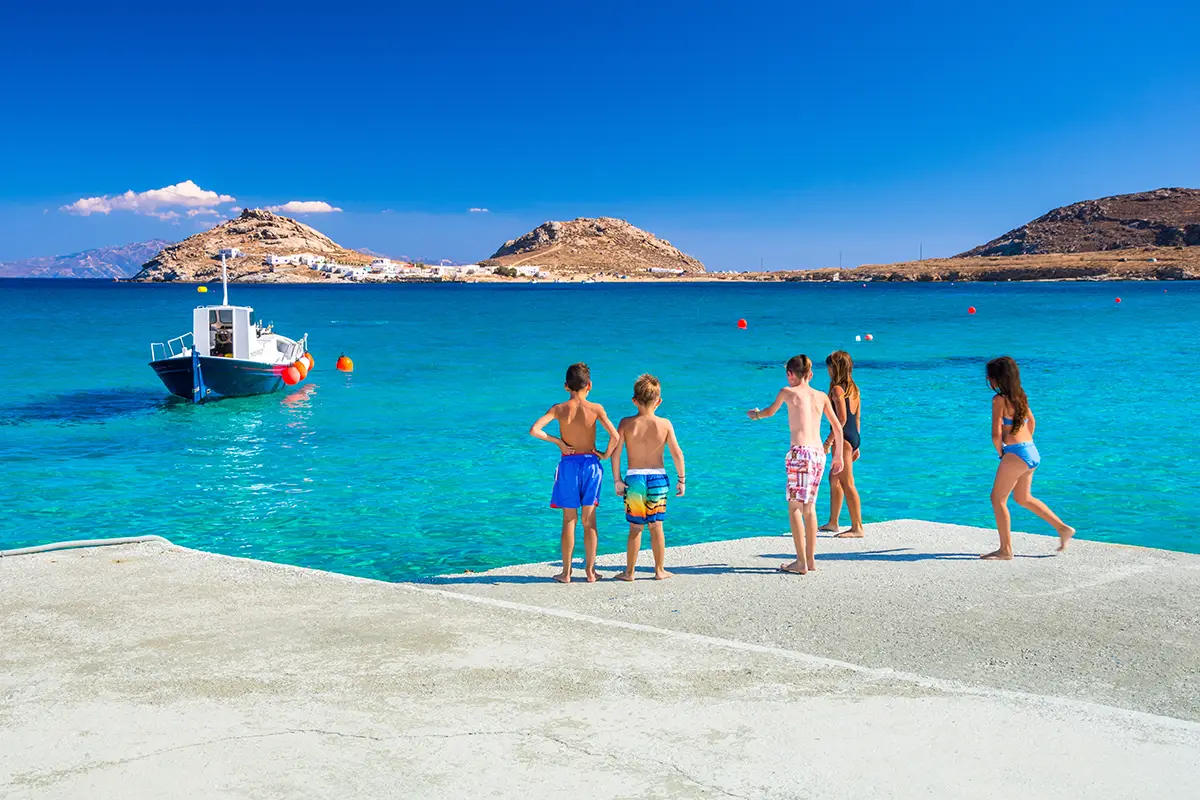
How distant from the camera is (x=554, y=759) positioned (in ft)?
14.3

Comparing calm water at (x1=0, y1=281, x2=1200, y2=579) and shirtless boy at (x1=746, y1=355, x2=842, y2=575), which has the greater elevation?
shirtless boy at (x1=746, y1=355, x2=842, y2=575)

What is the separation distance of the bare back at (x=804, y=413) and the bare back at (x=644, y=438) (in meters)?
1.14

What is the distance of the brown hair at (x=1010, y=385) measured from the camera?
8.33 m

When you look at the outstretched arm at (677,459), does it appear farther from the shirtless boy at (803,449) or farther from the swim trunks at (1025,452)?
the swim trunks at (1025,452)

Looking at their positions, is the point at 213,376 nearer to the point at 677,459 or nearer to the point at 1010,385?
the point at 677,459

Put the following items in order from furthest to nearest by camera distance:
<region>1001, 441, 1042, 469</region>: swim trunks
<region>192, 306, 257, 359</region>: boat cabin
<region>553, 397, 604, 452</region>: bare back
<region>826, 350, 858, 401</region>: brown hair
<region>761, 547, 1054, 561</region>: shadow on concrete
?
1. <region>192, 306, 257, 359</region>: boat cabin
2. <region>826, 350, 858, 401</region>: brown hair
3. <region>761, 547, 1054, 561</region>: shadow on concrete
4. <region>1001, 441, 1042, 469</region>: swim trunks
5. <region>553, 397, 604, 452</region>: bare back

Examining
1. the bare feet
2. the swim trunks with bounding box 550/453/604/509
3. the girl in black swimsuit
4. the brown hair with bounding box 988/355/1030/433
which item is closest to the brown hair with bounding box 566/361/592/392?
the swim trunks with bounding box 550/453/604/509

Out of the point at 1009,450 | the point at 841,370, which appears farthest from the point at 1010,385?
the point at 841,370

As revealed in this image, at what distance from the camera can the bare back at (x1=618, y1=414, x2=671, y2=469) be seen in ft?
25.0

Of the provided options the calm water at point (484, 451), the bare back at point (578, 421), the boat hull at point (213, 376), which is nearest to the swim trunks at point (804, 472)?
the bare back at point (578, 421)

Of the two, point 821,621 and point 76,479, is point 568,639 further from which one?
point 76,479

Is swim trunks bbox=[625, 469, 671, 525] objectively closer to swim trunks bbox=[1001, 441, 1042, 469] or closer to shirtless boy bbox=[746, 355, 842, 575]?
shirtless boy bbox=[746, 355, 842, 575]

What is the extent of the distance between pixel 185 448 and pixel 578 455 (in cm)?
1482

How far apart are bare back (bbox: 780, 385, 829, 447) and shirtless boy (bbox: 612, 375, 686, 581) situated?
3.33ft
